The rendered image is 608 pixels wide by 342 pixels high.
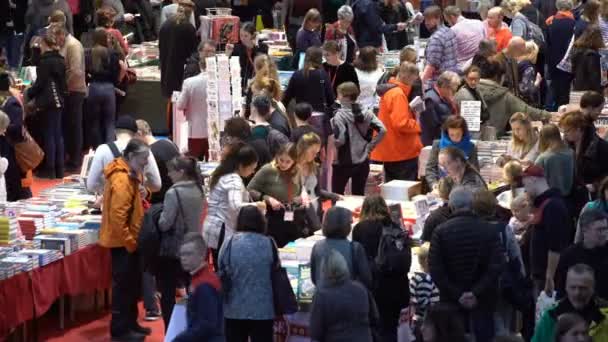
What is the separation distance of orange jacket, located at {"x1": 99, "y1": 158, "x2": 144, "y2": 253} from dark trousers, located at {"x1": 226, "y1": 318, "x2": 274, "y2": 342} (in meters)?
1.53

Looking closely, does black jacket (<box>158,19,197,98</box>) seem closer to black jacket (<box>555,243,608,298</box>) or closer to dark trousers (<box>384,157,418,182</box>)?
dark trousers (<box>384,157,418,182</box>)

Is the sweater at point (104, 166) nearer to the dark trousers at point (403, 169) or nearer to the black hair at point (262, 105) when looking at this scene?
the black hair at point (262, 105)

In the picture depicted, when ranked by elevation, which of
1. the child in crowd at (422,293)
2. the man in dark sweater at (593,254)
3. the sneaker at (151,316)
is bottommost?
the sneaker at (151,316)

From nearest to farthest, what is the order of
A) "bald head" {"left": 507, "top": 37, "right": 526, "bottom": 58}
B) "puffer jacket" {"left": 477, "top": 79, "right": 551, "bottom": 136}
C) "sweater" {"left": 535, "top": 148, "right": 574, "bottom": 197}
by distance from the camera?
"sweater" {"left": 535, "top": 148, "right": 574, "bottom": 197} → "puffer jacket" {"left": 477, "top": 79, "right": 551, "bottom": 136} → "bald head" {"left": 507, "top": 37, "right": 526, "bottom": 58}

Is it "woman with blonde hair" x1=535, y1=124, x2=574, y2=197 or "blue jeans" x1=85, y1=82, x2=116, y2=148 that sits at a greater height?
"woman with blonde hair" x1=535, y1=124, x2=574, y2=197

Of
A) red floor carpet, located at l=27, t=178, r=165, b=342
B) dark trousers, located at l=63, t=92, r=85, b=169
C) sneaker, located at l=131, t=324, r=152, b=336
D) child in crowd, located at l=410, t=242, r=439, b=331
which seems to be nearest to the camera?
child in crowd, located at l=410, t=242, r=439, b=331

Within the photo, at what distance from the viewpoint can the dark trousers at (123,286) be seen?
1107 cm

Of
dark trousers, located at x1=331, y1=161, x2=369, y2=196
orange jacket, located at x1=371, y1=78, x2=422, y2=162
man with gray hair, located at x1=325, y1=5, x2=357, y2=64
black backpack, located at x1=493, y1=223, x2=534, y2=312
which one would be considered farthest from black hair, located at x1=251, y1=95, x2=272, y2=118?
man with gray hair, located at x1=325, y1=5, x2=357, y2=64

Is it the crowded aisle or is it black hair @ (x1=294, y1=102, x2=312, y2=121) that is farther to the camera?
black hair @ (x1=294, y1=102, x2=312, y2=121)

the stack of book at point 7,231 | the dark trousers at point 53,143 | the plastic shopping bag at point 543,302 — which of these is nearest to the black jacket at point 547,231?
the plastic shopping bag at point 543,302

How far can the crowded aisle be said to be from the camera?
31.0ft

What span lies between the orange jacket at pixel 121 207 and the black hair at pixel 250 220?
1.55 metres

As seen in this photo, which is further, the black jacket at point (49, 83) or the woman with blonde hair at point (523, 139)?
the black jacket at point (49, 83)

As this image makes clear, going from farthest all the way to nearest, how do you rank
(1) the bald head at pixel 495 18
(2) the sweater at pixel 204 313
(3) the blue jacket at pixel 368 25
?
(3) the blue jacket at pixel 368 25, (1) the bald head at pixel 495 18, (2) the sweater at pixel 204 313
